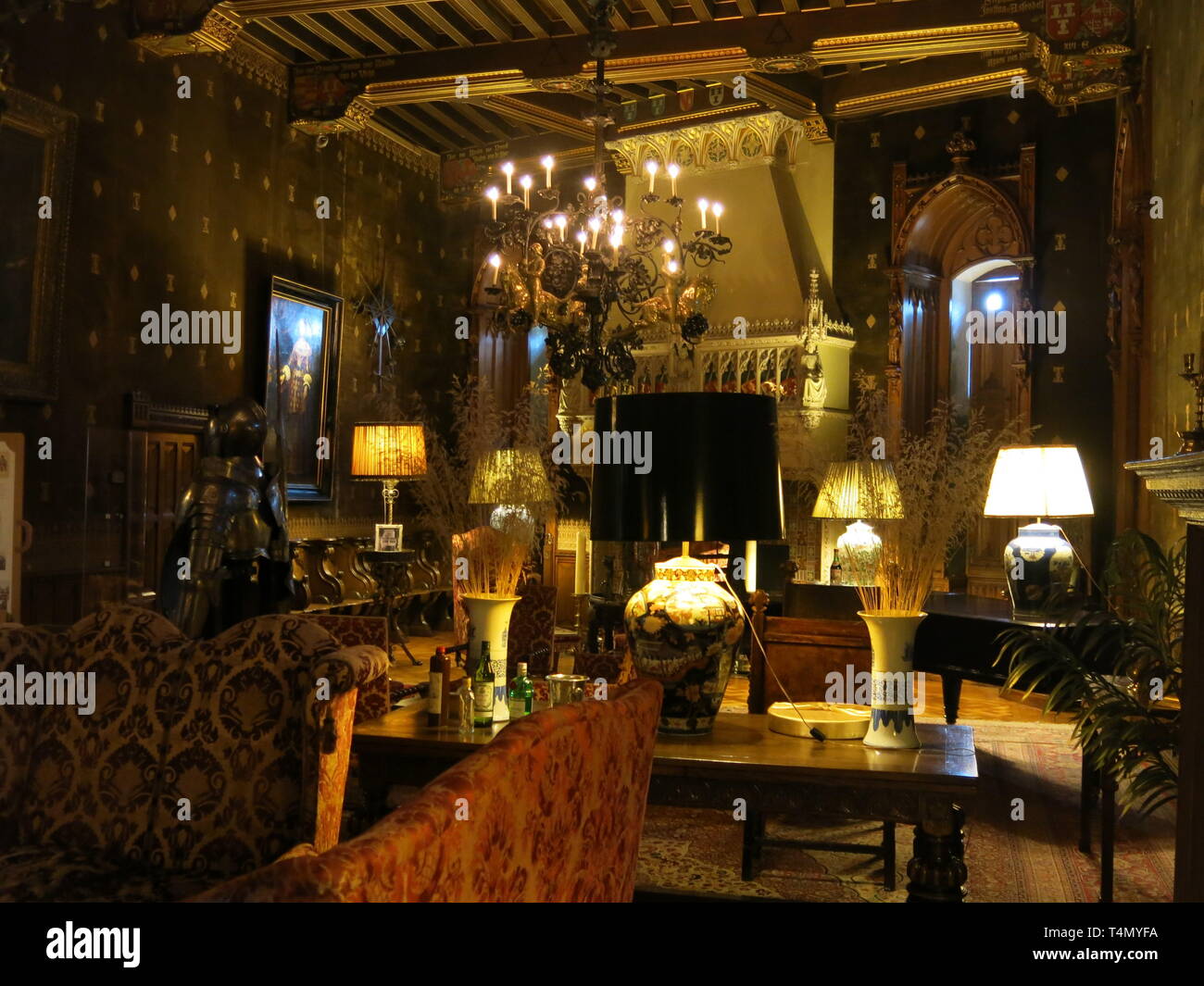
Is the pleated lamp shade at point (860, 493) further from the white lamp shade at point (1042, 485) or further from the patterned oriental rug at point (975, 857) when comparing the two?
the patterned oriental rug at point (975, 857)

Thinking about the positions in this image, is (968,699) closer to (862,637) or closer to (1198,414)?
(1198,414)

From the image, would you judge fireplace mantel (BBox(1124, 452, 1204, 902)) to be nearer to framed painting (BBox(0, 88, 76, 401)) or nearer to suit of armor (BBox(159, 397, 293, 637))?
suit of armor (BBox(159, 397, 293, 637))

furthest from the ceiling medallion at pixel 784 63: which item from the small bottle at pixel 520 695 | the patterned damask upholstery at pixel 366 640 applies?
the small bottle at pixel 520 695

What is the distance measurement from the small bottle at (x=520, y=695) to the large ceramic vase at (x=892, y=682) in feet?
3.27

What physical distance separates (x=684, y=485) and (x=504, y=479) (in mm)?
3346

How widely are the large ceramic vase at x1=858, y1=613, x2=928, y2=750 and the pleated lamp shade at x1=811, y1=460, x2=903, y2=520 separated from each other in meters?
3.39

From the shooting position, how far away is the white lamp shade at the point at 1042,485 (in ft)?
17.0

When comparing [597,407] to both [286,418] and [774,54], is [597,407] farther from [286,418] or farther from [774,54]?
[286,418]

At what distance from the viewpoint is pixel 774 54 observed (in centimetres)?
854

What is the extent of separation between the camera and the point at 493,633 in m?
3.36

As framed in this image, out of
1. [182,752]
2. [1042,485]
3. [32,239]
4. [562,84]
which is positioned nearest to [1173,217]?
[1042,485]

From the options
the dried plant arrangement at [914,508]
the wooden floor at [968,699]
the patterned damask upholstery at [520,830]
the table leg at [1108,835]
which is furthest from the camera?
the wooden floor at [968,699]

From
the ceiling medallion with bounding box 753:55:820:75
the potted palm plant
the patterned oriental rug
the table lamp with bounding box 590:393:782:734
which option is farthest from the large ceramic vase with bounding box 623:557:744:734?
the ceiling medallion with bounding box 753:55:820:75

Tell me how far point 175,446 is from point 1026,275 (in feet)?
22.6
